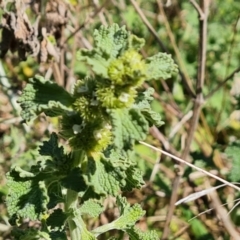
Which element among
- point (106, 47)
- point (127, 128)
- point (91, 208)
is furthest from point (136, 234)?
point (106, 47)

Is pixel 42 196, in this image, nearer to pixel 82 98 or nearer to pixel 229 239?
pixel 82 98

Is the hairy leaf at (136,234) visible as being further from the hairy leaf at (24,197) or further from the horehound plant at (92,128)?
the hairy leaf at (24,197)

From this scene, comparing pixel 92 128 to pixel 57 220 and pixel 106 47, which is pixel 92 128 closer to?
pixel 106 47

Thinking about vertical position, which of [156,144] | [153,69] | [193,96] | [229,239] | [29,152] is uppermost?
[153,69]

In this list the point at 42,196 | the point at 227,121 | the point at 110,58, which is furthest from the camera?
the point at 227,121

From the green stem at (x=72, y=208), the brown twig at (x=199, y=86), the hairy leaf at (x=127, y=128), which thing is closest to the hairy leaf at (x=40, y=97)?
the hairy leaf at (x=127, y=128)

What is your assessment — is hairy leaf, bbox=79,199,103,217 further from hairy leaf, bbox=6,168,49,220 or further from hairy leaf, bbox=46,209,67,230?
hairy leaf, bbox=6,168,49,220

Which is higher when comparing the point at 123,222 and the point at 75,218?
the point at 75,218

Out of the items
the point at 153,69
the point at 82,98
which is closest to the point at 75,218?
the point at 82,98
